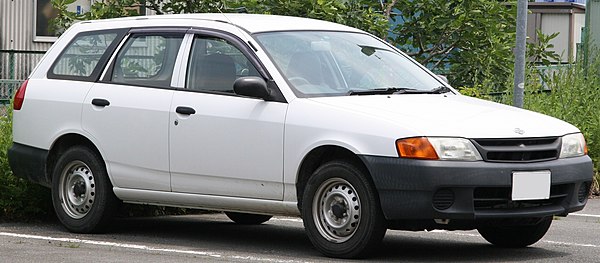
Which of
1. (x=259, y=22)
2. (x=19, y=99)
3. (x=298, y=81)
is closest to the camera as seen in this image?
(x=298, y=81)

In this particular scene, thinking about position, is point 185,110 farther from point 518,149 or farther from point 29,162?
point 518,149

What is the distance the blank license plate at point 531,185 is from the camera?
8.63 m

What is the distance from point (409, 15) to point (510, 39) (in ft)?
4.01

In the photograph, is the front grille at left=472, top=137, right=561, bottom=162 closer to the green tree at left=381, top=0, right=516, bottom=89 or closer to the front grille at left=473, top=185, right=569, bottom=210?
the front grille at left=473, top=185, right=569, bottom=210

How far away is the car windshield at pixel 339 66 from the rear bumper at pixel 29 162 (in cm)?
215

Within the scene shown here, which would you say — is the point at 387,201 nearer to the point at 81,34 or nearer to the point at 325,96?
the point at 325,96

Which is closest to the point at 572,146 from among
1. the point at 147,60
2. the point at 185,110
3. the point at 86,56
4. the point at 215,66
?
the point at 215,66

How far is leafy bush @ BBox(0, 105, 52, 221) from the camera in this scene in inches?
443

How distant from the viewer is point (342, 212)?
29.2ft

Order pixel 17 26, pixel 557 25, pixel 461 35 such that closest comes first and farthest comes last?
pixel 461 35
pixel 17 26
pixel 557 25

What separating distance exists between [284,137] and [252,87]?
1.31 feet

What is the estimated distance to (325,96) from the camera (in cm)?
934

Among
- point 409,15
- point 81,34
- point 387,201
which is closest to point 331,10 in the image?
point 409,15

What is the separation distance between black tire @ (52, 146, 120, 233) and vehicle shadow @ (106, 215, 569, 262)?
224 millimetres
